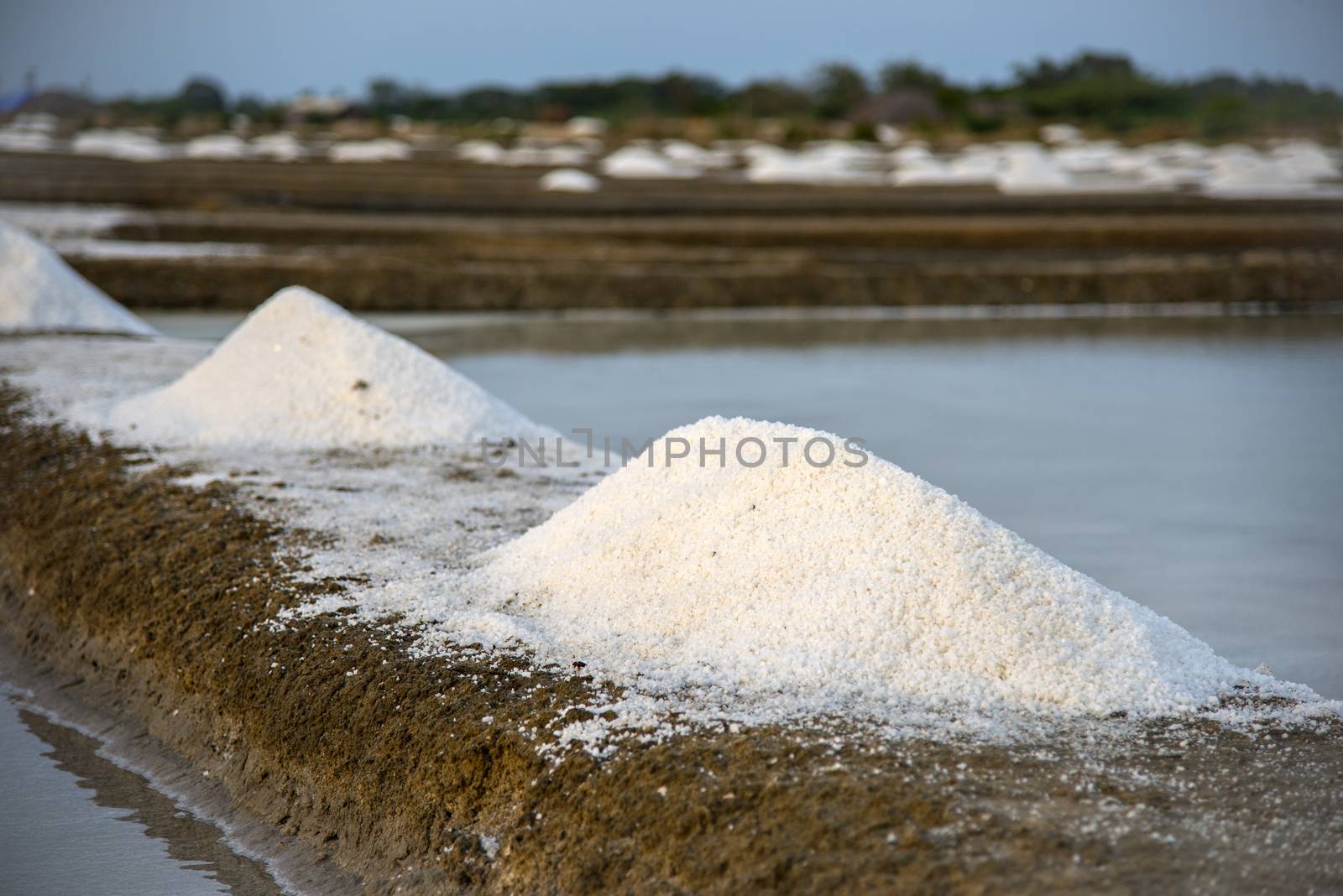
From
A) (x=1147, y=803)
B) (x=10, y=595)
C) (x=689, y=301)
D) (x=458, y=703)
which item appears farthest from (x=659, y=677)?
(x=689, y=301)

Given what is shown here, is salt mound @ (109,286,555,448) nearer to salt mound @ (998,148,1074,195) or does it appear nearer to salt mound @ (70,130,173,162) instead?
salt mound @ (998,148,1074,195)

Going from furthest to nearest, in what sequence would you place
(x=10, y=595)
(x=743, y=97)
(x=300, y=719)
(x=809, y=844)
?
(x=743, y=97), (x=10, y=595), (x=300, y=719), (x=809, y=844)

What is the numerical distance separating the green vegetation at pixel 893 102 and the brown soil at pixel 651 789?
1492 inches

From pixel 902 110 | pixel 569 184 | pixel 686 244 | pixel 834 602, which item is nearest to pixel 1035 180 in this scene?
pixel 569 184

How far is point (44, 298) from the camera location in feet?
28.9

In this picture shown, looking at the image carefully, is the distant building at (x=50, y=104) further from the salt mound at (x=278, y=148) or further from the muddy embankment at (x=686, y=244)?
the muddy embankment at (x=686, y=244)

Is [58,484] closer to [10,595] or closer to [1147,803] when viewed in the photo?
[10,595]

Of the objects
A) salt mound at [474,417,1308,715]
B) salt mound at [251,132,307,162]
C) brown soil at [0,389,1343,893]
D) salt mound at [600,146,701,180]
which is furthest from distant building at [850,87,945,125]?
brown soil at [0,389,1343,893]

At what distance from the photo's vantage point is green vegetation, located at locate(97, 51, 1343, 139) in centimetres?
4159

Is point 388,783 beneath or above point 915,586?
beneath

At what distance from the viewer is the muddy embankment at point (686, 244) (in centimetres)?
1190

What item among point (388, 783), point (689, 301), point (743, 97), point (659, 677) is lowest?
point (388, 783)

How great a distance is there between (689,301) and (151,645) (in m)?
8.68

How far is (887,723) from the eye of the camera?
8.84 feet
